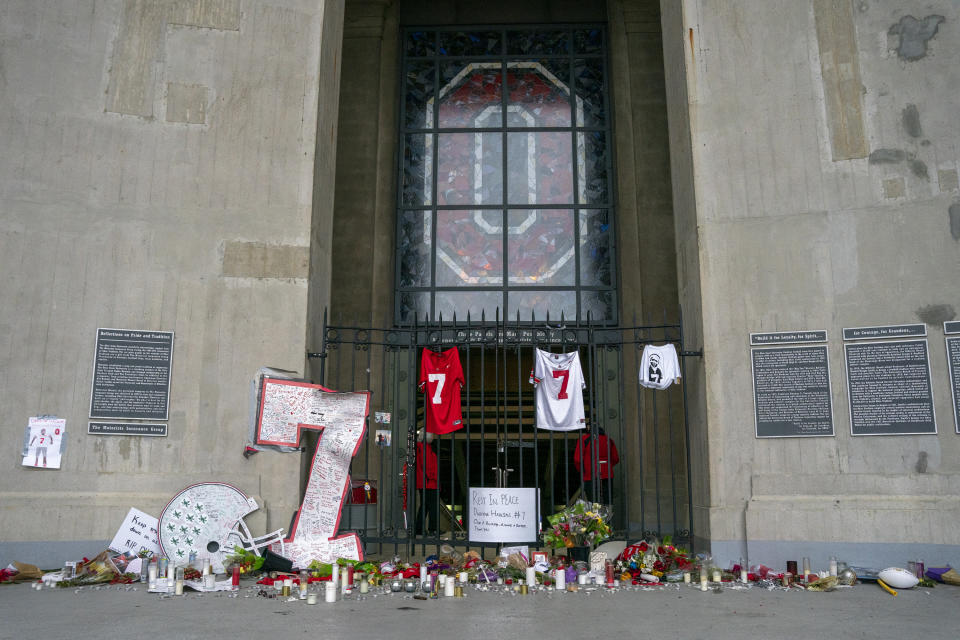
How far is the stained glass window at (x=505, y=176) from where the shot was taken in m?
12.4

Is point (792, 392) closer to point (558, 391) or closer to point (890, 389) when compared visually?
point (890, 389)

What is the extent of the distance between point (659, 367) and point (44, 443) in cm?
671

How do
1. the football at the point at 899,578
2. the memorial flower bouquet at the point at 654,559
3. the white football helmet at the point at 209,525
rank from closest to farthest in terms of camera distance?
the football at the point at 899,578
the memorial flower bouquet at the point at 654,559
the white football helmet at the point at 209,525

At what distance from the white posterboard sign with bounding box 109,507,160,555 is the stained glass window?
5.22 meters

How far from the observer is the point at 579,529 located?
8188mm

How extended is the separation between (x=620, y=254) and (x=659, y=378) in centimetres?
405

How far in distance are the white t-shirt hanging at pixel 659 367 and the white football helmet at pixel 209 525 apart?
4370 millimetres

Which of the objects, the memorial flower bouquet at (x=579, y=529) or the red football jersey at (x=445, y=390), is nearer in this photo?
the memorial flower bouquet at (x=579, y=529)

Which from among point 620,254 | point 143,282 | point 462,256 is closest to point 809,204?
point 620,254

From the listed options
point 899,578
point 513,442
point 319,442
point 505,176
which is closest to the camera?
point 899,578

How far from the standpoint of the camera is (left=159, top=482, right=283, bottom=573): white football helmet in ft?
26.6

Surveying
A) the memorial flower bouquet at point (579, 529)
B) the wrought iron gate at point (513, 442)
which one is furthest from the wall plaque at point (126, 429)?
the memorial flower bouquet at point (579, 529)

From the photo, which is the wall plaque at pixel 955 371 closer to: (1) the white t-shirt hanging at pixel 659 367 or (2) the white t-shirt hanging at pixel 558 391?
(1) the white t-shirt hanging at pixel 659 367

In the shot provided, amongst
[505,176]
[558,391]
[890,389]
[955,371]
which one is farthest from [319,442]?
[955,371]
